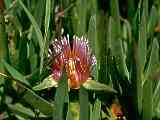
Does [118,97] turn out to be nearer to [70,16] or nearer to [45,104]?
[45,104]

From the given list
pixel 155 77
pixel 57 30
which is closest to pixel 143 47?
pixel 155 77

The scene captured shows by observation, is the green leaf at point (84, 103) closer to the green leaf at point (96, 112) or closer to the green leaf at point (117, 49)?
the green leaf at point (96, 112)

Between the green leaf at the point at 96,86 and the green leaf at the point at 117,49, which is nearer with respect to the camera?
the green leaf at the point at 96,86

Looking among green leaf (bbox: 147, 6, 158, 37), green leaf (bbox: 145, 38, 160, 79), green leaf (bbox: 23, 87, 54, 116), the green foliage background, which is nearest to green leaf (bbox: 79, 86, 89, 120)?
the green foliage background

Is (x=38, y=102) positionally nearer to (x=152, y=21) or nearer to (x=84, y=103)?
(x=84, y=103)

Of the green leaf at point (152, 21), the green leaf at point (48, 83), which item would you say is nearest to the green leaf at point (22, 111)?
the green leaf at point (48, 83)

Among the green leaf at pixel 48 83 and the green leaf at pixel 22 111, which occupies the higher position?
the green leaf at pixel 48 83

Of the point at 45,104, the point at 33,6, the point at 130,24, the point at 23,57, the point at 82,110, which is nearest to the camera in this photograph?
the point at 82,110
